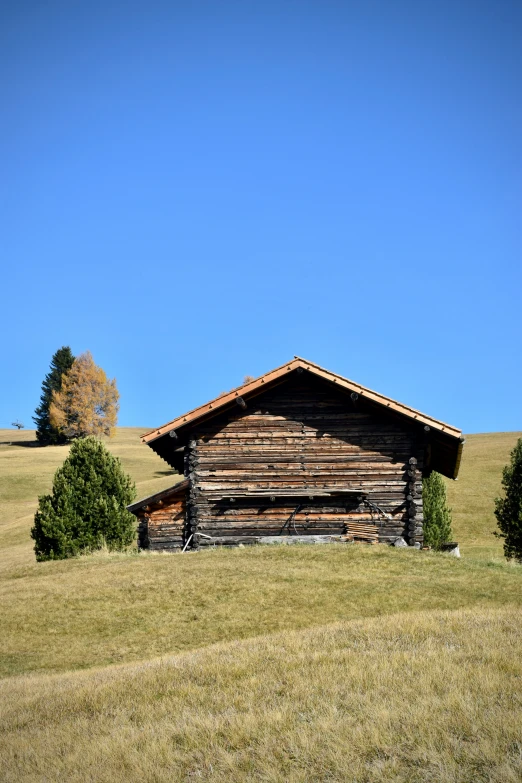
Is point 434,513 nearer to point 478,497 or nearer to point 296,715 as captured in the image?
point 478,497

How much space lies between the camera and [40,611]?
61.3 ft

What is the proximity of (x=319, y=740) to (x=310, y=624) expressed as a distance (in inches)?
349

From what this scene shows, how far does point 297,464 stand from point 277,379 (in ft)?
10.3

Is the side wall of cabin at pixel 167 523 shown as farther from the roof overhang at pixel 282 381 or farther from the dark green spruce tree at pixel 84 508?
the dark green spruce tree at pixel 84 508

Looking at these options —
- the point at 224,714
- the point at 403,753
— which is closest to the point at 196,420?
the point at 224,714

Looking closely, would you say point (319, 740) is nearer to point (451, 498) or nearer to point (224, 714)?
point (224, 714)

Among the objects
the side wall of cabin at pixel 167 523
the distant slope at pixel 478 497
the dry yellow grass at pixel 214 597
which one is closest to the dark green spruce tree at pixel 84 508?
the side wall of cabin at pixel 167 523

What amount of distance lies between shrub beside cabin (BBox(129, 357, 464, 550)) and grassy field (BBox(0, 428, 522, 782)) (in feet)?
6.60

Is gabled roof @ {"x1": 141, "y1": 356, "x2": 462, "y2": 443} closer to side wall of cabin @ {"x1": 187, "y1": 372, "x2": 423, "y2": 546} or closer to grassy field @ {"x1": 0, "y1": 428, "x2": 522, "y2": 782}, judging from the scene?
side wall of cabin @ {"x1": 187, "y1": 372, "x2": 423, "y2": 546}

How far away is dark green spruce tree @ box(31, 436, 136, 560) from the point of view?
106ft

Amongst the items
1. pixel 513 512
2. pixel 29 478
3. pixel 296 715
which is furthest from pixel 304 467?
pixel 29 478

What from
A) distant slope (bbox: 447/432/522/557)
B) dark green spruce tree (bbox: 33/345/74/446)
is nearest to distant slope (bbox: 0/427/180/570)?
dark green spruce tree (bbox: 33/345/74/446)

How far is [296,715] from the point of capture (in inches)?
307

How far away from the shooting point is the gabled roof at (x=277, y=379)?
23.9 meters
